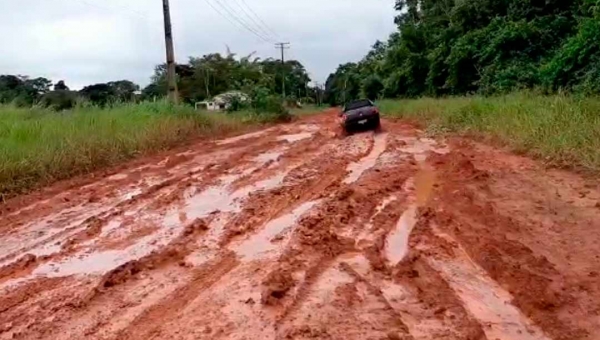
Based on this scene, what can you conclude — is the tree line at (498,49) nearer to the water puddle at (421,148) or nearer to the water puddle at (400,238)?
the water puddle at (421,148)

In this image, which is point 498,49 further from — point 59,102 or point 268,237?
point 268,237

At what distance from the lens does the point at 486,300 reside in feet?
14.7

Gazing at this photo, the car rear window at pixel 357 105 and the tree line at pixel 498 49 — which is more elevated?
the tree line at pixel 498 49

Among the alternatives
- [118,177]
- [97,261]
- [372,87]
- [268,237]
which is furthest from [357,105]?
[372,87]

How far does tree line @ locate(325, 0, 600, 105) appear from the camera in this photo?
62.4 ft

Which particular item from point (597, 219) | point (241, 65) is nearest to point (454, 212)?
point (597, 219)

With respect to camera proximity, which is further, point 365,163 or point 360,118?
point 360,118

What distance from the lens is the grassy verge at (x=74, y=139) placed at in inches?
410

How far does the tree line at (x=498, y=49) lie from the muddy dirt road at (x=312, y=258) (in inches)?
389

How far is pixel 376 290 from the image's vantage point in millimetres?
4621

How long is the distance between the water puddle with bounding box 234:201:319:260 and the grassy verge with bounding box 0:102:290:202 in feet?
15.5

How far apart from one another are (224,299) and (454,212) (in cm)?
361

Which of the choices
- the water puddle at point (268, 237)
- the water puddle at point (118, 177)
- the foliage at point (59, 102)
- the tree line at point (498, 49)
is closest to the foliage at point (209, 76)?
the tree line at point (498, 49)

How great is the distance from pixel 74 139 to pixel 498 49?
2003 cm
